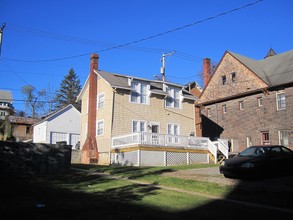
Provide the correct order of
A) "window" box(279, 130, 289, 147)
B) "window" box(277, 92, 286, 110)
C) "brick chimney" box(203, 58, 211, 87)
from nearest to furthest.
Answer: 1. "window" box(279, 130, 289, 147)
2. "window" box(277, 92, 286, 110)
3. "brick chimney" box(203, 58, 211, 87)

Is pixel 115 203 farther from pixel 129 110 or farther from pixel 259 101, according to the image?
pixel 259 101

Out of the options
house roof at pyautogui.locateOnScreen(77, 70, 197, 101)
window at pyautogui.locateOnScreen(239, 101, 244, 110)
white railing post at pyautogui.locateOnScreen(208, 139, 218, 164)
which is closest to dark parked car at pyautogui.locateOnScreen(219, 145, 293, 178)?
white railing post at pyautogui.locateOnScreen(208, 139, 218, 164)

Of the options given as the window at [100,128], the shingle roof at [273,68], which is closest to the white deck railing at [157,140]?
the window at [100,128]

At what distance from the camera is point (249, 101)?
109 feet

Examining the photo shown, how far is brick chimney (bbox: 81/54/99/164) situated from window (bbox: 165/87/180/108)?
6.77 m

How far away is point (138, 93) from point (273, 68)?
1344cm

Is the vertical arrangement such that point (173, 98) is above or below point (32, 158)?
above

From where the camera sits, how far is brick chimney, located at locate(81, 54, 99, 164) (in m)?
30.0

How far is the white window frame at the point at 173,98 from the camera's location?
32.7m

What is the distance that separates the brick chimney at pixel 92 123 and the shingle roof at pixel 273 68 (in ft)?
47.3

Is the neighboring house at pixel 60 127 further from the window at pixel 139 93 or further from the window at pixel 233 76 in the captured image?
the window at pixel 233 76

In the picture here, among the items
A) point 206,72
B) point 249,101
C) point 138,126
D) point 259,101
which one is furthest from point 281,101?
point 138,126

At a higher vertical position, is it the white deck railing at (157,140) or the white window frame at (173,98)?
the white window frame at (173,98)

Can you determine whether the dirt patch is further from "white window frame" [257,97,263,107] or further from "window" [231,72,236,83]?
"window" [231,72,236,83]
